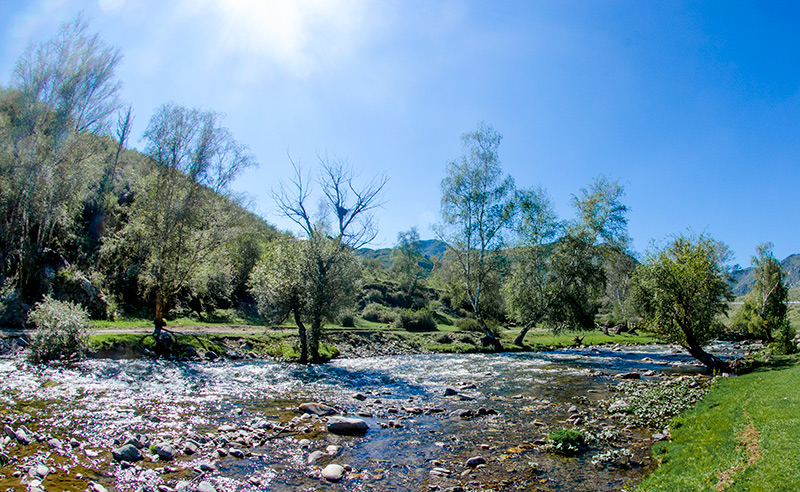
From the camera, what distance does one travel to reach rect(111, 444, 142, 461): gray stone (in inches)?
329

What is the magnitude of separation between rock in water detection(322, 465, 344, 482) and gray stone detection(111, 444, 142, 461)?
13.4 ft

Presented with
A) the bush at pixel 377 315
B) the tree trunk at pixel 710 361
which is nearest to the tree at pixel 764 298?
the tree trunk at pixel 710 361

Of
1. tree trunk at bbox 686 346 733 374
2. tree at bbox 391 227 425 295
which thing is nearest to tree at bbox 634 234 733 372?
tree trunk at bbox 686 346 733 374

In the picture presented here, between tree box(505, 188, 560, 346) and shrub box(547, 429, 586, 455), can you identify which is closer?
shrub box(547, 429, 586, 455)

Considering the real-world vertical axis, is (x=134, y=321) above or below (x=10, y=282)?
below

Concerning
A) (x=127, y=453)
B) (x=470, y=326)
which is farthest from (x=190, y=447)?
(x=470, y=326)

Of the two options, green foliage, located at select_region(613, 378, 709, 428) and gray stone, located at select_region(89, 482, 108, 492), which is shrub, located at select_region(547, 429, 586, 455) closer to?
green foliage, located at select_region(613, 378, 709, 428)

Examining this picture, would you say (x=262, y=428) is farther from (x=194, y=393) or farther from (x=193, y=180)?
(x=193, y=180)

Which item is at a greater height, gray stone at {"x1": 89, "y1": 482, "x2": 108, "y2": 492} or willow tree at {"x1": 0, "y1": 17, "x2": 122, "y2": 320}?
willow tree at {"x1": 0, "y1": 17, "x2": 122, "y2": 320}

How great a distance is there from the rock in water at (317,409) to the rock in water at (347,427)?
1618 mm

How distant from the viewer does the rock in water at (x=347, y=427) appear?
1169 centimetres

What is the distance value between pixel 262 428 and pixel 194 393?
17.7 feet

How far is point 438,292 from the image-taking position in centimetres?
10244

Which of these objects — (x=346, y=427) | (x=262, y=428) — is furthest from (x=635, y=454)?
(x=262, y=428)
